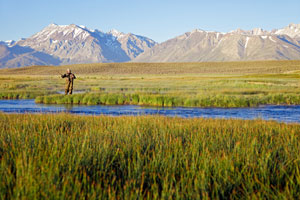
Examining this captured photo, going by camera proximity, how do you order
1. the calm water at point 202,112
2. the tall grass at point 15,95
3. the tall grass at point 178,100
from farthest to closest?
1. the tall grass at point 15,95
2. the tall grass at point 178,100
3. the calm water at point 202,112

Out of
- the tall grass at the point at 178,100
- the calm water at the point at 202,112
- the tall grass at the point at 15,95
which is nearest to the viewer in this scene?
the calm water at the point at 202,112

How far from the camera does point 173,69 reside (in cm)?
14612

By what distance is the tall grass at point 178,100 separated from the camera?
29375 millimetres

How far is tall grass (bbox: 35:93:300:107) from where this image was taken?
2938 centimetres

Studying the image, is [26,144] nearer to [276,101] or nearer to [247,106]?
[247,106]

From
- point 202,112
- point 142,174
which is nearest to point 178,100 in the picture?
point 202,112

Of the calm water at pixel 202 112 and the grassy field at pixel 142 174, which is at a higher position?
the grassy field at pixel 142 174

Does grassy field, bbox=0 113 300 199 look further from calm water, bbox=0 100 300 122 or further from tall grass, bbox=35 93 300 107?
tall grass, bbox=35 93 300 107

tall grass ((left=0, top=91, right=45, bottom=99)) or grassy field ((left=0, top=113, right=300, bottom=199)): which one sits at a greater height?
grassy field ((left=0, top=113, right=300, bottom=199))

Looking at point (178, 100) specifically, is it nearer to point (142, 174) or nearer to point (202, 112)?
point (202, 112)

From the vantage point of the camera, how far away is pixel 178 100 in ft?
99.8

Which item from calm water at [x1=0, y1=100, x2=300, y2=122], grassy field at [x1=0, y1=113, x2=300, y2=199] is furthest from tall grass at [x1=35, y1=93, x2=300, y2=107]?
grassy field at [x1=0, y1=113, x2=300, y2=199]

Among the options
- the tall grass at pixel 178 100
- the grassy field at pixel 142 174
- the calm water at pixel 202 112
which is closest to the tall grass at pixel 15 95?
the tall grass at pixel 178 100

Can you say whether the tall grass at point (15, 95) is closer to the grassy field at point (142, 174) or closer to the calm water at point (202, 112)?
the calm water at point (202, 112)
